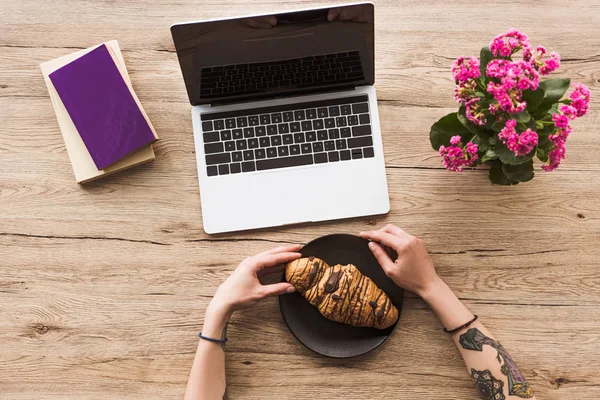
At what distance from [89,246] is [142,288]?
0.51 ft

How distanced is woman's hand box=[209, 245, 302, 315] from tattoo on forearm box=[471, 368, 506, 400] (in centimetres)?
43

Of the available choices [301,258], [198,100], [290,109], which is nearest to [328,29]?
[290,109]

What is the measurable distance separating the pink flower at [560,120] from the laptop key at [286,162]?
1.61ft

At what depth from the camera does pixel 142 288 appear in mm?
1197

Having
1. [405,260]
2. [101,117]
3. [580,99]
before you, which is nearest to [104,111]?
[101,117]

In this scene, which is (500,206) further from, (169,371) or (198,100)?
(169,371)

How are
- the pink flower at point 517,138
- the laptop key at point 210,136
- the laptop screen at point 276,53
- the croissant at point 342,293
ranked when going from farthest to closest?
the laptop key at point 210,136
the croissant at point 342,293
the laptop screen at point 276,53
the pink flower at point 517,138

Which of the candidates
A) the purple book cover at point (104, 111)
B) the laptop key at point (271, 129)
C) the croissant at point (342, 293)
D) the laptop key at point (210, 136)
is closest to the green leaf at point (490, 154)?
the croissant at point (342, 293)

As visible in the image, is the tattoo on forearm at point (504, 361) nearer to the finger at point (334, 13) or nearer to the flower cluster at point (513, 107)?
the flower cluster at point (513, 107)

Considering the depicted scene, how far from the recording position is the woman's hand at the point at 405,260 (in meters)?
1.10

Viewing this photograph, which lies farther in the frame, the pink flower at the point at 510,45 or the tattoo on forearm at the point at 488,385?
A: the tattoo on forearm at the point at 488,385

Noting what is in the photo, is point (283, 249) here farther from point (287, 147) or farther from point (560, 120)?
point (560, 120)

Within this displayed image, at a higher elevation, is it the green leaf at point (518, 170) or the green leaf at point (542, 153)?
the green leaf at point (542, 153)

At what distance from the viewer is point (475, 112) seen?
0.91 meters
